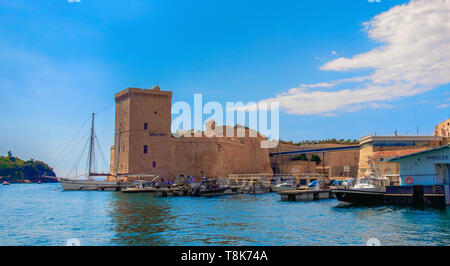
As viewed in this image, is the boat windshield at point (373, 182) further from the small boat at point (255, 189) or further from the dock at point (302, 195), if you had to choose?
the small boat at point (255, 189)

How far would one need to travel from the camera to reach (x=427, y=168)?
21.9 meters

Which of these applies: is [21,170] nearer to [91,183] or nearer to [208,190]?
[91,183]

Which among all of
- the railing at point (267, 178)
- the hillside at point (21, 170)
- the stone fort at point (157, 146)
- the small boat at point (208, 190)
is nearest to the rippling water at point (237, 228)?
the small boat at point (208, 190)

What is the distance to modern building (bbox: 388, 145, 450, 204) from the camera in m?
21.6

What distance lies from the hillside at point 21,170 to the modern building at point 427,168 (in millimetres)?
102664

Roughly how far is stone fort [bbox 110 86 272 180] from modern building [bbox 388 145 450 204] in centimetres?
2992

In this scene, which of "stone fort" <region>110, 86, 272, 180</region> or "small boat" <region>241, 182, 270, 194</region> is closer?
"small boat" <region>241, 182, 270, 194</region>

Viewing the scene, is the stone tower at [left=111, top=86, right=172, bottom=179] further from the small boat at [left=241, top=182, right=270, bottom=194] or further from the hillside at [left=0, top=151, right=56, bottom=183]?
the hillside at [left=0, top=151, right=56, bottom=183]

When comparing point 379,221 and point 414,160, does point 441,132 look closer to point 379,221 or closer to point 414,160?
point 414,160

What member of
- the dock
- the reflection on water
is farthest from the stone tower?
the reflection on water

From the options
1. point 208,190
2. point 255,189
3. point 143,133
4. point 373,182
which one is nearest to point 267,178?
point 255,189

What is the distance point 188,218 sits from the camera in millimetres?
17484

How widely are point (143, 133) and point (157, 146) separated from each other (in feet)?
8.78
